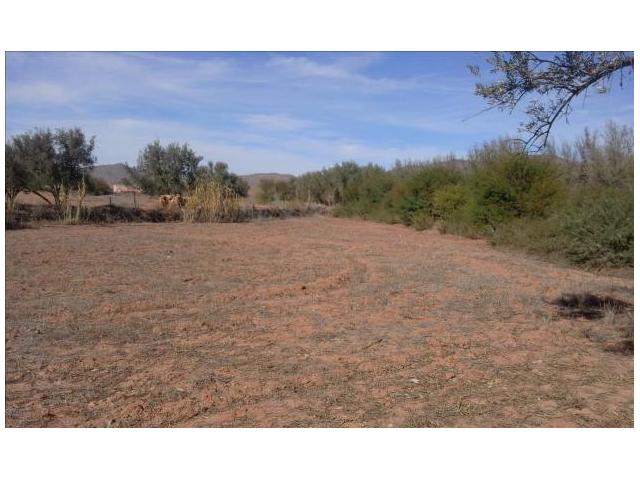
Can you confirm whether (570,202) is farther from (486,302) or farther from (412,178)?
(412,178)

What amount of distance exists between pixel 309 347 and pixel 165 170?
103 ft

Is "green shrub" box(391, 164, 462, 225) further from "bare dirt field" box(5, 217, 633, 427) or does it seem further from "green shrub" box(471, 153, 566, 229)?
"bare dirt field" box(5, 217, 633, 427)

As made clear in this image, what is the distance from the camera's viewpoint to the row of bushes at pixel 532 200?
44.1 feet

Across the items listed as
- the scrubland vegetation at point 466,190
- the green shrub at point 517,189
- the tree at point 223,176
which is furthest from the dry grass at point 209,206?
the green shrub at point 517,189

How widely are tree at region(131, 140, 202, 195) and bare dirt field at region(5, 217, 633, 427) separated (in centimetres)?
2432

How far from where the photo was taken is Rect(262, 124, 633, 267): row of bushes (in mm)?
13451

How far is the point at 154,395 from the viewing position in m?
4.55

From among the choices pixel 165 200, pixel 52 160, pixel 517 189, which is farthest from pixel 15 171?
pixel 517 189

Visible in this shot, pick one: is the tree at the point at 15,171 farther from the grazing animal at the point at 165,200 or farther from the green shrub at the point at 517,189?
the green shrub at the point at 517,189

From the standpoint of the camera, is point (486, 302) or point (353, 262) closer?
point (486, 302)

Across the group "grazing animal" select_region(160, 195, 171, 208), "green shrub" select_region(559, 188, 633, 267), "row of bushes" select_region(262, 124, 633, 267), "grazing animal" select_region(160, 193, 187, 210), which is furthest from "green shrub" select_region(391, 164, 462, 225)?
"green shrub" select_region(559, 188, 633, 267)

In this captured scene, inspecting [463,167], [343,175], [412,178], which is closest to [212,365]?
[412,178]

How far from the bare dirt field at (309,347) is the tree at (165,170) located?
24319 mm

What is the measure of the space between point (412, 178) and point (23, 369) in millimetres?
27045
